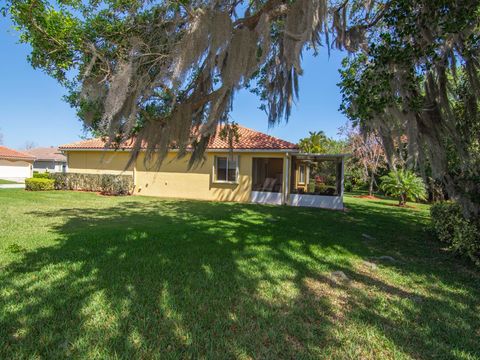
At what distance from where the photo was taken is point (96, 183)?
17156 millimetres

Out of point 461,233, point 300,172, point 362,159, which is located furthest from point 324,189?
point 461,233

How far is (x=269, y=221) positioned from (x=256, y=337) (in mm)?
6427

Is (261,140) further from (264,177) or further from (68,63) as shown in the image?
(68,63)

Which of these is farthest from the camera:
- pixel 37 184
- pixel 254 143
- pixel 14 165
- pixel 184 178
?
pixel 14 165

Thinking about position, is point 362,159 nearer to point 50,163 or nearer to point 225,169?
point 225,169

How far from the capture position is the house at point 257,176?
13883mm

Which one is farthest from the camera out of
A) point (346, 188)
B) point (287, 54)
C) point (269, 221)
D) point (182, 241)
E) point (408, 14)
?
point (346, 188)

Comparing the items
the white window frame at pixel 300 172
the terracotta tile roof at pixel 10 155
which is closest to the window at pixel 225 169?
the white window frame at pixel 300 172

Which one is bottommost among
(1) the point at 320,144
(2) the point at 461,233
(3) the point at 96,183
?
(2) the point at 461,233

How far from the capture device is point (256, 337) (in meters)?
2.76

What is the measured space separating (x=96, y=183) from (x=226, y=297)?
15655mm

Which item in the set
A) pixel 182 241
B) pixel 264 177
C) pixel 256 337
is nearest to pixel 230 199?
pixel 264 177

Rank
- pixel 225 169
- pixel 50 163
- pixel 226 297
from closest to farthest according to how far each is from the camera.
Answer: pixel 226 297 < pixel 225 169 < pixel 50 163

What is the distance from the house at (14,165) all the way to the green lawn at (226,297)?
30.4 meters
